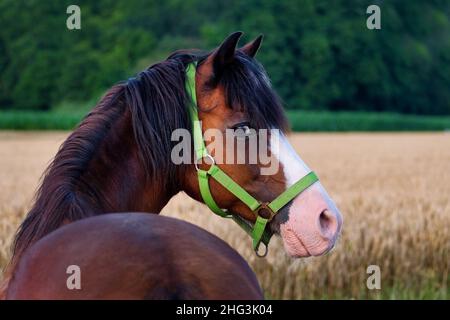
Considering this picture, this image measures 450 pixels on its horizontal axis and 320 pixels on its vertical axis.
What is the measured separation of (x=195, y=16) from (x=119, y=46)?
281 inches

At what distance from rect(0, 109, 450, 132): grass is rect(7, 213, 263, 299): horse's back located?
44958 mm

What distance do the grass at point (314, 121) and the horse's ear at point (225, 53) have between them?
144ft

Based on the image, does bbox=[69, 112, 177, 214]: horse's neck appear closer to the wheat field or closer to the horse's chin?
the horse's chin

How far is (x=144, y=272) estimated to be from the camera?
6.61ft

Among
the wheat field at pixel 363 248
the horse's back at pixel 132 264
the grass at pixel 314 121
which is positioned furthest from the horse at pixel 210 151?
the grass at pixel 314 121

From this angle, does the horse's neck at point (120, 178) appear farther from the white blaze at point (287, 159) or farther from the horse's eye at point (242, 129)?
the white blaze at point (287, 159)

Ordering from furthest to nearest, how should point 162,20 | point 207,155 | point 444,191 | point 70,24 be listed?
point 162,20
point 444,191
point 70,24
point 207,155

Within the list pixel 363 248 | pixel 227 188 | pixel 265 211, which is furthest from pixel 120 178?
pixel 363 248

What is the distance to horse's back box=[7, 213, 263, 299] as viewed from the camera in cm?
201

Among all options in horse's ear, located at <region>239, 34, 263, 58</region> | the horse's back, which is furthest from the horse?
the horse's back

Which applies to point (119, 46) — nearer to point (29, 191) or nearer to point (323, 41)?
point (323, 41)

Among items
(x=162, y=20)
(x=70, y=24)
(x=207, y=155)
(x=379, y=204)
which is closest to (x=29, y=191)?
(x=379, y=204)

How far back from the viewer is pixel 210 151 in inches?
135

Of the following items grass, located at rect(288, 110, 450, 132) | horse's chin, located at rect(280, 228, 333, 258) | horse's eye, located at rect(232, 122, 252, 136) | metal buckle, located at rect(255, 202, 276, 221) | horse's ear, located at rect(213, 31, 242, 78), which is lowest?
grass, located at rect(288, 110, 450, 132)
